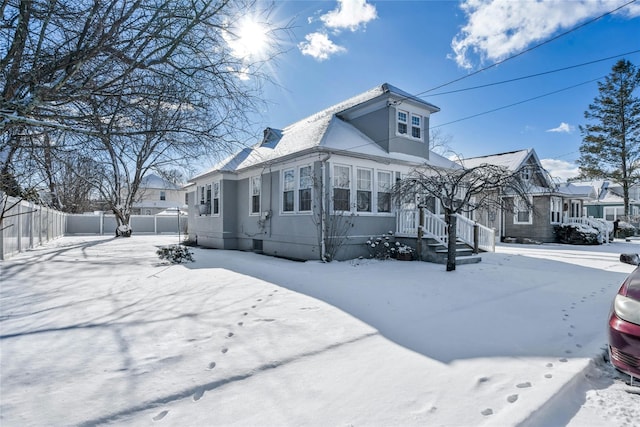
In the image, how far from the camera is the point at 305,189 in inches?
440

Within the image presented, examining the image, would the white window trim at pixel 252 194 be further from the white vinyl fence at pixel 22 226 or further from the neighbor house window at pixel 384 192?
the white vinyl fence at pixel 22 226

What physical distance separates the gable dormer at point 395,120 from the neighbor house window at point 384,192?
2.90 ft

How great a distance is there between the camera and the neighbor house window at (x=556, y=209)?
20.0 m

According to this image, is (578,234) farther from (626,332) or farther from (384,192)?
(626,332)

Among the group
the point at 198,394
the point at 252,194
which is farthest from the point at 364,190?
the point at 198,394

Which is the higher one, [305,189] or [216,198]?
[305,189]

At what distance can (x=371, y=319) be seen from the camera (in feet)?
15.8

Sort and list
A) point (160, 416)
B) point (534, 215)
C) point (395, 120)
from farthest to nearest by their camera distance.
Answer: point (534, 215)
point (395, 120)
point (160, 416)

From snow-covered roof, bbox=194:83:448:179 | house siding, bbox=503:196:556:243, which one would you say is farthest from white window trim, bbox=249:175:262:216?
house siding, bbox=503:196:556:243

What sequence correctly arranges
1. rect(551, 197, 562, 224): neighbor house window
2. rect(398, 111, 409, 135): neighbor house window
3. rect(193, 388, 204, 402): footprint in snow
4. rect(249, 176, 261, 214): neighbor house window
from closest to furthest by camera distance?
rect(193, 388, 204, 402): footprint in snow → rect(398, 111, 409, 135): neighbor house window → rect(249, 176, 261, 214): neighbor house window → rect(551, 197, 562, 224): neighbor house window

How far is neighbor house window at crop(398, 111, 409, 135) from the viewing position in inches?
482

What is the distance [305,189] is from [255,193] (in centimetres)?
343

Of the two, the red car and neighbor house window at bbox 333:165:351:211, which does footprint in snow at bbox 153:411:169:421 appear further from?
neighbor house window at bbox 333:165:351:211

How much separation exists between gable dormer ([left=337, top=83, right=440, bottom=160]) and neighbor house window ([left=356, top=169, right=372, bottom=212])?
130cm
